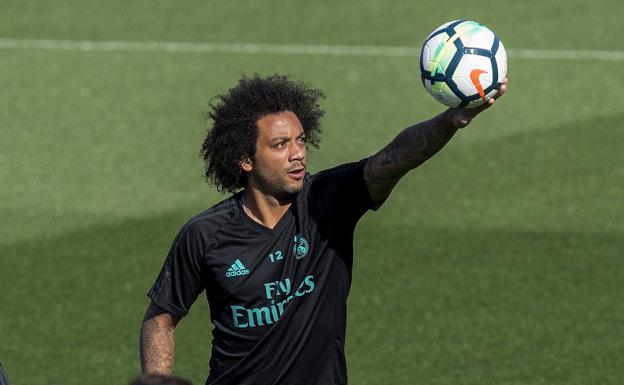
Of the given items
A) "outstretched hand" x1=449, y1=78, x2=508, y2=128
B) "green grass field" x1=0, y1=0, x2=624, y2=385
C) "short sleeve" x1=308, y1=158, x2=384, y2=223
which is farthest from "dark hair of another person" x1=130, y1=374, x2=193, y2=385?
"green grass field" x1=0, y1=0, x2=624, y2=385

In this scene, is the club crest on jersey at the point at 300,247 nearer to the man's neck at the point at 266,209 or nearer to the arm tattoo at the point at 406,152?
the man's neck at the point at 266,209

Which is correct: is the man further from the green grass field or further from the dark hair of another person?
the green grass field

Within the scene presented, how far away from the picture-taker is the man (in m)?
6.73

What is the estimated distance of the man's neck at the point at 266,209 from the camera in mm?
6895

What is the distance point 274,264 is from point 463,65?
1348 mm

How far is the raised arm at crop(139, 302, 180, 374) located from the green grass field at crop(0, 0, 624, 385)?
334 centimetres

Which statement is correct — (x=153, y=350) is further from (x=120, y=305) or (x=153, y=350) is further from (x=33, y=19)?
(x=33, y=19)

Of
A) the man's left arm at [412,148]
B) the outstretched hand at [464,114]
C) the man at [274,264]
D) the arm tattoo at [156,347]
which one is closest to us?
the outstretched hand at [464,114]

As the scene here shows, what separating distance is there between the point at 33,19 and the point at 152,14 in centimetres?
195

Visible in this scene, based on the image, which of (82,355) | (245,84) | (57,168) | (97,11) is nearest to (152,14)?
(97,11)

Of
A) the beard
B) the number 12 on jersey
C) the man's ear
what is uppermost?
the man's ear

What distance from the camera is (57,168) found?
15586 millimetres

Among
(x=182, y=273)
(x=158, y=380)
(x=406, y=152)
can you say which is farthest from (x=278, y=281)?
(x=158, y=380)

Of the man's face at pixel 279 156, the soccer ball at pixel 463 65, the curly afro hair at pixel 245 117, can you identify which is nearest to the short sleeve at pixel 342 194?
the man's face at pixel 279 156
